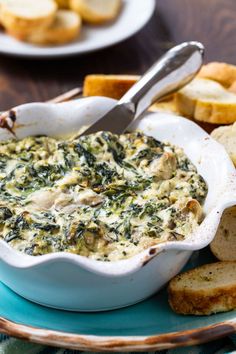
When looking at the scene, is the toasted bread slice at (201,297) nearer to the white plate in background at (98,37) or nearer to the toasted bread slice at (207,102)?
the toasted bread slice at (207,102)

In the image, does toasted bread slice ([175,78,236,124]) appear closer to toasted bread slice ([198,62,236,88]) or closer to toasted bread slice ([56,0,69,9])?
toasted bread slice ([198,62,236,88])

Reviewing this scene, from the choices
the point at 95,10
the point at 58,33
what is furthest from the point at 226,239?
the point at 95,10

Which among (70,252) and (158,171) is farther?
(158,171)

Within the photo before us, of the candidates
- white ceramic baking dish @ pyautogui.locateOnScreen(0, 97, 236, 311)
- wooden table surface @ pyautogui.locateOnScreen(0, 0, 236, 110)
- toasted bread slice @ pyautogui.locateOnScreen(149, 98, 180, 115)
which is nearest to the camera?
white ceramic baking dish @ pyautogui.locateOnScreen(0, 97, 236, 311)

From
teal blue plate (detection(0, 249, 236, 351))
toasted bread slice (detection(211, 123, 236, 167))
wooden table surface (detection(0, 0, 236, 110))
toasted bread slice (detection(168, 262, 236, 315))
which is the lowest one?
wooden table surface (detection(0, 0, 236, 110))

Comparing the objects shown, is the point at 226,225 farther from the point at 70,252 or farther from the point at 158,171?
the point at 70,252

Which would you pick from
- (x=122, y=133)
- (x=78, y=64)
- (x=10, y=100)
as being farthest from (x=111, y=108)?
(x=78, y=64)

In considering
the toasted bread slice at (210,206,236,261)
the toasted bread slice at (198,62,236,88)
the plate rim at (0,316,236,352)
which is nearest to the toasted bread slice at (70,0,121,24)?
the toasted bread slice at (198,62,236,88)
